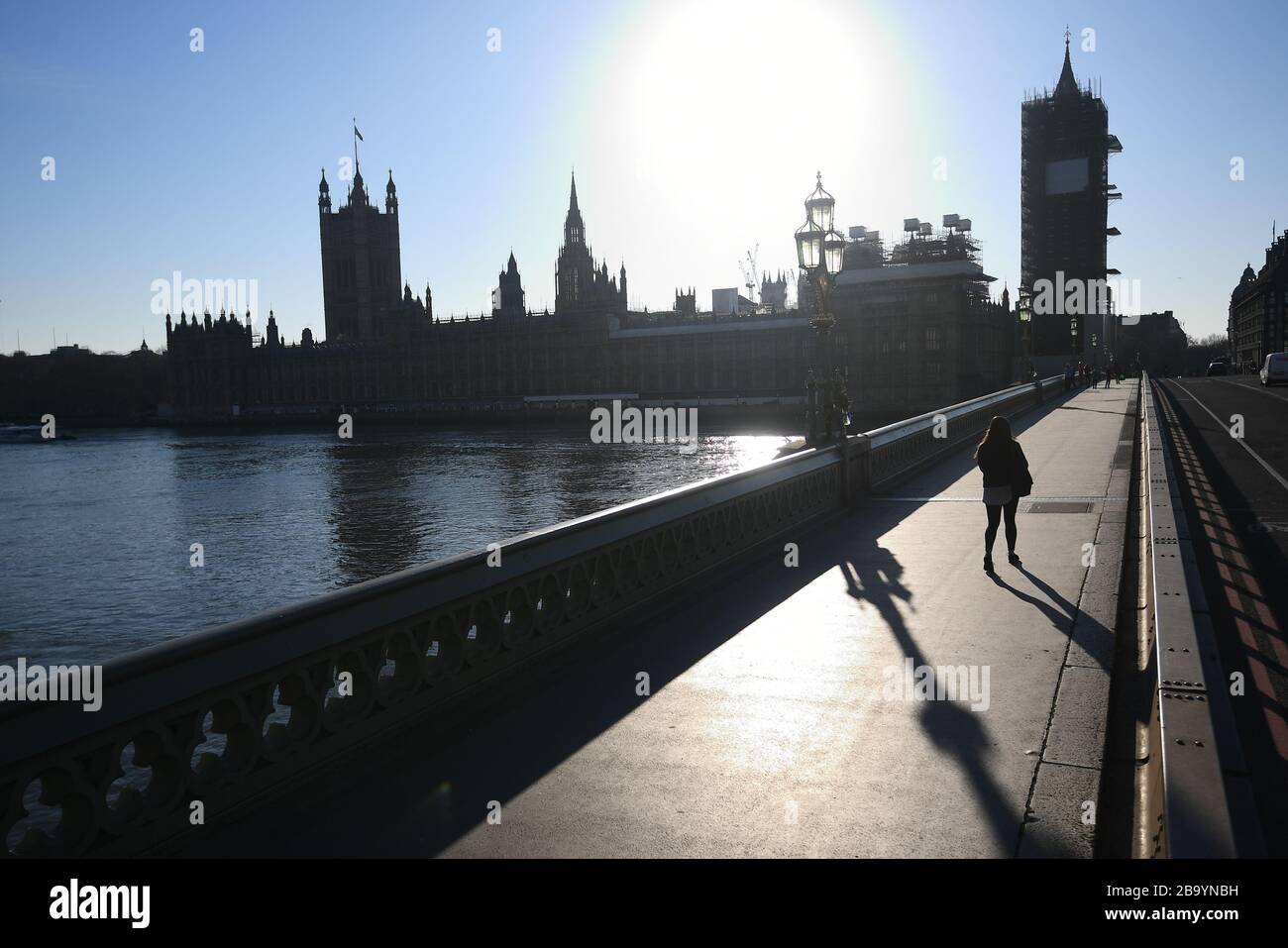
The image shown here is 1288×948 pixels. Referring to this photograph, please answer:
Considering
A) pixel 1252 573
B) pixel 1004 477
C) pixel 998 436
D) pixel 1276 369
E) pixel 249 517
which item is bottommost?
pixel 249 517

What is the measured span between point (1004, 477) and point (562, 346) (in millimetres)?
122001

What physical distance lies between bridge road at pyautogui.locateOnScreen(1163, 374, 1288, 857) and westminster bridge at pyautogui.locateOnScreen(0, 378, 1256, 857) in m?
0.54

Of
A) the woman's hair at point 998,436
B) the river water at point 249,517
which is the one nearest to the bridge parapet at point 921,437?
the woman's hair at point 998,436

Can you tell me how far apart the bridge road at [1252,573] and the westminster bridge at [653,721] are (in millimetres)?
541

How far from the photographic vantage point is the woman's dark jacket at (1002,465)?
9.80 m

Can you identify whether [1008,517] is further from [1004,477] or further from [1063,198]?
[1063,198]

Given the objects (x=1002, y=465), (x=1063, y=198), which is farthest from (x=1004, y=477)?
(x=1063, y=198)

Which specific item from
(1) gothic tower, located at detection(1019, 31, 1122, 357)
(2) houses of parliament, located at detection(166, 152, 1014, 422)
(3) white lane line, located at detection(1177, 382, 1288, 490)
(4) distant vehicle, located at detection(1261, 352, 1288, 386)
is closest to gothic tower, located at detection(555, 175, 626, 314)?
(2) houses of parliament, located at detection(166, 152, 1014, 422)

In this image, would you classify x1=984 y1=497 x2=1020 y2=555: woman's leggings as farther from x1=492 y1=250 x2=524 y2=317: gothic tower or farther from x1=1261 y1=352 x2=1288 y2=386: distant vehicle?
x1=492 y1=250 x2=524 y2=317: gothic tower

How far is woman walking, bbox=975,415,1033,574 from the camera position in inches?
382

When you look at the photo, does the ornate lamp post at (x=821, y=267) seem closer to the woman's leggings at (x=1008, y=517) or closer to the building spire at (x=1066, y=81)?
the woman's leggings at (x=1008, y=517)

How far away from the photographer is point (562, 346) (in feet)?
426
